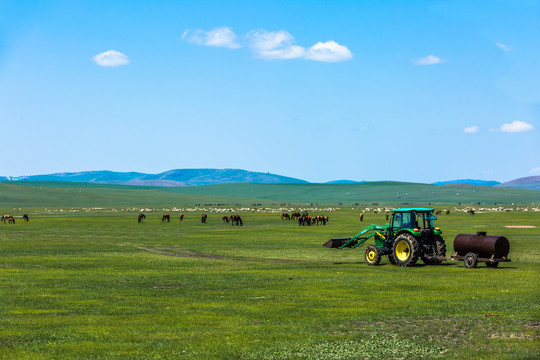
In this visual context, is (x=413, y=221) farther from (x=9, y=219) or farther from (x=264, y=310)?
(x=9, y=219)


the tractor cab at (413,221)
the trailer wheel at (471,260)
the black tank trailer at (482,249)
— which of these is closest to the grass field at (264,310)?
the black tank trailer at (482,249)

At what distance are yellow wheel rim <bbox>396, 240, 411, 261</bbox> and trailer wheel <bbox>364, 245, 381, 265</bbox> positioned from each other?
1.03 m

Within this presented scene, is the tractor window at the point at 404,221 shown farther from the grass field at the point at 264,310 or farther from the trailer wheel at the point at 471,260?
the trailer wheel at the point at 471,260

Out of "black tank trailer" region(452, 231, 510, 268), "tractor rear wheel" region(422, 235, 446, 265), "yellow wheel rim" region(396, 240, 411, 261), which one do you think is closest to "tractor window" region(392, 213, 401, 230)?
"yellow wheel rim" region(396, 240, 411, 261)

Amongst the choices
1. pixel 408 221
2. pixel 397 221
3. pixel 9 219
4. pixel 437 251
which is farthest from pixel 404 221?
pixel 9 219

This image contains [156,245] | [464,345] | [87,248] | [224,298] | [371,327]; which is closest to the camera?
[464,345]

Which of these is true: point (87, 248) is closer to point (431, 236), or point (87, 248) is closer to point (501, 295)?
point (431, 236)

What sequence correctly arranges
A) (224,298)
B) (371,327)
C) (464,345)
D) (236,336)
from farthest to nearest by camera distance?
(224,298) < (371,327) < (236,336) < (464,345)

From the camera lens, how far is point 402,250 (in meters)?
33.1

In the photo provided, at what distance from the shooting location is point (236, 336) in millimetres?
16125

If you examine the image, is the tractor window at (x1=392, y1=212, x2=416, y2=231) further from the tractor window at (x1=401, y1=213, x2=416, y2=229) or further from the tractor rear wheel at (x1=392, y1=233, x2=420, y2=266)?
the tractor rear wheel at (x1=392, y1=233, x2=420, y2=266)

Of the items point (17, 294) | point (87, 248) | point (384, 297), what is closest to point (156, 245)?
point (87, 248)

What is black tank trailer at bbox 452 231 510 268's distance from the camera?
3145 cm

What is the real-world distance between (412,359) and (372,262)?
66.0 ft
